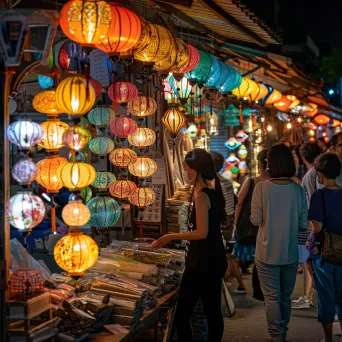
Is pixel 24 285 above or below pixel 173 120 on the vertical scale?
below

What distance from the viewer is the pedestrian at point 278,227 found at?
7.34 meters

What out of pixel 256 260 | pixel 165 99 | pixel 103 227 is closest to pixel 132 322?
pixel 103 227

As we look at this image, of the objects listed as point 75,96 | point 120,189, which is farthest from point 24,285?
point 120,189

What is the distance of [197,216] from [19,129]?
2163mm

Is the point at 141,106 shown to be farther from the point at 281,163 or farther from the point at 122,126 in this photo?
the point at 281,163

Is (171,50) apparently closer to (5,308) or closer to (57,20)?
(57,20)

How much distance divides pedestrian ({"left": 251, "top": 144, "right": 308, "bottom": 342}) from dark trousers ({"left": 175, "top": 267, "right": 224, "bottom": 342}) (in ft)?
3.20

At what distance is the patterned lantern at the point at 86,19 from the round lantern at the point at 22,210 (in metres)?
1.30

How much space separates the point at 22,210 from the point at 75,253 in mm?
595

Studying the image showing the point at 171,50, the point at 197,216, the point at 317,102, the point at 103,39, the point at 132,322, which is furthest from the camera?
the point at 317,102

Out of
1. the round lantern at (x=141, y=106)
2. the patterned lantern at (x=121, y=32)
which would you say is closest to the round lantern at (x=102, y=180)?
the round lantern at (x=141, y=106)

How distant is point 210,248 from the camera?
6.50m

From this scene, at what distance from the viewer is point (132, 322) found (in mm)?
5801

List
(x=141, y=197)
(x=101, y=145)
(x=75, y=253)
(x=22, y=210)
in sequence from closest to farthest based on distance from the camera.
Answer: (x=22, y=210), (x=75, y=253), (x=101, y=145), (x=141, y=197)
